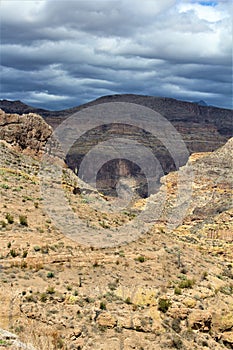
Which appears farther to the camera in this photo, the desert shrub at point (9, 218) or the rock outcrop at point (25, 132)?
the rock outcrop at point (25, 132)

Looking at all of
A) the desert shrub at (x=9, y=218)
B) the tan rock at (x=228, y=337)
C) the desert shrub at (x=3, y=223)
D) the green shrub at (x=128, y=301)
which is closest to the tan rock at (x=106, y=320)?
the green shrub at (x=128, y=301)

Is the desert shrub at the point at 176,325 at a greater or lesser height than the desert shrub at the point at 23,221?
lesser

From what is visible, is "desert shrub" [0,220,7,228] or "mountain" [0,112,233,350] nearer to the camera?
"mountain" [0,112,233,350]

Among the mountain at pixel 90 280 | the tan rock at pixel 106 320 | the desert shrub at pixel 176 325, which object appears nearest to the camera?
the mountain at pixel 90 280

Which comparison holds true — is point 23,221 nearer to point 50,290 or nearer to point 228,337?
point 50,290

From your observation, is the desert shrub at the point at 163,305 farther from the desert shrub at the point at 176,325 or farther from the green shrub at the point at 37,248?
the green shrub at the point at 37,248

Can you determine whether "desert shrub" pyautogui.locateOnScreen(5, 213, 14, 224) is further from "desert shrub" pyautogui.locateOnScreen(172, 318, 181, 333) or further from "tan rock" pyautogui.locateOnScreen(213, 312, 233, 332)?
"tan rock" pyautogui.locateOnScreen(213, 312, 233, 332)

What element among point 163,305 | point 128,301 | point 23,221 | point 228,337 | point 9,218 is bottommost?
point 228,337

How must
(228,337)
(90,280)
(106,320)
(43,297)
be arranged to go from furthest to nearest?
(90,280)
(228,337)
(43,297)
(106,320)

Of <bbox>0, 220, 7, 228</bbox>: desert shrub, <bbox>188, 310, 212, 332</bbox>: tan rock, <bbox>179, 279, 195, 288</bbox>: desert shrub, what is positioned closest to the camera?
<bbox>188, 310, 212, 332</bbox>: tan rock

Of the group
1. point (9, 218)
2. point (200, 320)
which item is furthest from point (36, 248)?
point (200, 320)

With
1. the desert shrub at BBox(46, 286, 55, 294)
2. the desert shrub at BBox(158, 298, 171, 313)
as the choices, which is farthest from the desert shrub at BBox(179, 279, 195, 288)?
the desert shrub at BBox(46, 286, 55, 294)
